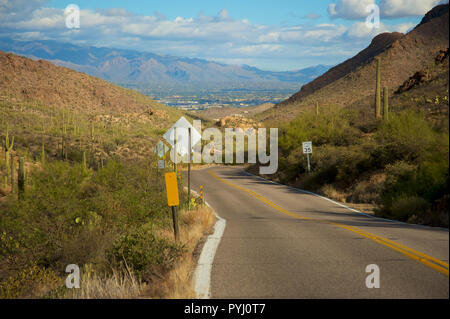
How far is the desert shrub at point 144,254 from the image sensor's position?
7.36 m

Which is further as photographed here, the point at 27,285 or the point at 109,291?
the point at 27,285

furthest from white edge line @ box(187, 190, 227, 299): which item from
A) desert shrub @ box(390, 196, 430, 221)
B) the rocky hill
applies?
the rocky hill

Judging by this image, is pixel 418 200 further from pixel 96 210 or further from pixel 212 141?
pixel 212 141

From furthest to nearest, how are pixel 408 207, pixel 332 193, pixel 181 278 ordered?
pixel 332 193 < pixel 408 207 < pixel 181 278

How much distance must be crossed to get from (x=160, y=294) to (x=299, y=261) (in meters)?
2.51

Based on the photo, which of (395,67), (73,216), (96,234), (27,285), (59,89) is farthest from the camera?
(59,89)

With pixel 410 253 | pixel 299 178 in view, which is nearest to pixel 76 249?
pixel 410 253

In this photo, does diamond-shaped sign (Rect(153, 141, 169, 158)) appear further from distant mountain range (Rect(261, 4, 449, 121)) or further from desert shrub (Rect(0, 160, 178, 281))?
distant mountain range (Rect(261, 4, 449, 121))

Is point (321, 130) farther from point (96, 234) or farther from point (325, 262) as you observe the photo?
point (325, 262)

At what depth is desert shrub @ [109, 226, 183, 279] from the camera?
736 cm

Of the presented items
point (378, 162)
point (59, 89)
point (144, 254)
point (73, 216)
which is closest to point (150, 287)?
point (144, 254)

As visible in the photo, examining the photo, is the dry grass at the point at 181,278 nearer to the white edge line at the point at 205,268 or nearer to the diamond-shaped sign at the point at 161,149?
the white edge line at the point at 205,268

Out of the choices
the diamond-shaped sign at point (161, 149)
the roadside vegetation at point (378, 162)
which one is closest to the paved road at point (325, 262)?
the roadside vegetation at point (378, 162)

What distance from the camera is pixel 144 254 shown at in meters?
7.70
